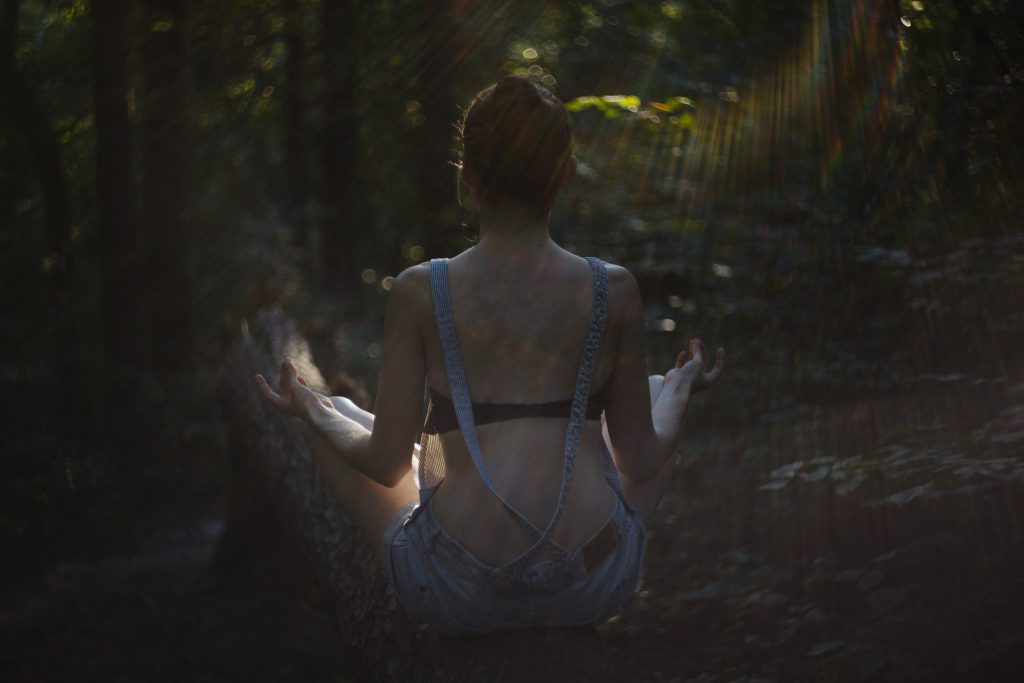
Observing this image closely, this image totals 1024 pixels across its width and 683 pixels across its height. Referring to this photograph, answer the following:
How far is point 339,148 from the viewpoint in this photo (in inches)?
567

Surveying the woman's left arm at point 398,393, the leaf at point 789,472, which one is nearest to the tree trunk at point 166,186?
the woman's left arm at point 398,393

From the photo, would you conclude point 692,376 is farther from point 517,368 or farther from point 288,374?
point 288,374

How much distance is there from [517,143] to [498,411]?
0.77m

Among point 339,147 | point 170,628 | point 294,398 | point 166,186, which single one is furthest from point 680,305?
point 339,147

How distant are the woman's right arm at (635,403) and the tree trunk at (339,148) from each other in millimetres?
8514

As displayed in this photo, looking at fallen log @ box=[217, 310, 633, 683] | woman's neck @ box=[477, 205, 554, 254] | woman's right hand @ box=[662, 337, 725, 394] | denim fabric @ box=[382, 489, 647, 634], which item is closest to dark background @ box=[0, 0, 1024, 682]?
fallen log @ box=[217, 310, 633, 683]

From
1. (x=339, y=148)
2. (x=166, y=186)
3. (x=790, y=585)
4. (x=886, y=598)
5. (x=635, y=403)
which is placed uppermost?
(x=635, y=403)

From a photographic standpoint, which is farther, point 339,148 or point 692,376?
point 339,148

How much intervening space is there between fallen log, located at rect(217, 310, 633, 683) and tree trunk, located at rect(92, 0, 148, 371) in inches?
185

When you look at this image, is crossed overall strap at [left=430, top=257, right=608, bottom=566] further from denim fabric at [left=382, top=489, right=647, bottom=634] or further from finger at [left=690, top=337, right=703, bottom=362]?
finger at [left=690, top=337, right=703, bottom=362]

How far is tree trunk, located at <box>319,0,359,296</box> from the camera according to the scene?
35.8ft

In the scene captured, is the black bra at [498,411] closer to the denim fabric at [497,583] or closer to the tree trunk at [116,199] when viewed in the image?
the denim fabric at [497,583]

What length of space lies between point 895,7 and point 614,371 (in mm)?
3223

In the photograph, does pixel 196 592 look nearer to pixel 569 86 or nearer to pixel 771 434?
pixel 771 434
